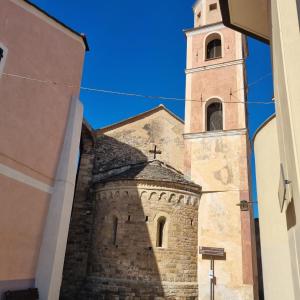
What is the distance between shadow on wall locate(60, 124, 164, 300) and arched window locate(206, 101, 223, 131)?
5709 millimetres

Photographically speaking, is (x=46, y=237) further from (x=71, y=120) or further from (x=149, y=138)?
(x=149, y=138)

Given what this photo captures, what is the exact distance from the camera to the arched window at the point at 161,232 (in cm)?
1261

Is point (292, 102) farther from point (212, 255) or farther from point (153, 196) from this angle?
point (212, 255)

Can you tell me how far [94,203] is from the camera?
1412 cm

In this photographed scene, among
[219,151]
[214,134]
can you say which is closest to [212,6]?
[214,134]

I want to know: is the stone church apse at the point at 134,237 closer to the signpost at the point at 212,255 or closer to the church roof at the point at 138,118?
the signpost at the point at 212,255

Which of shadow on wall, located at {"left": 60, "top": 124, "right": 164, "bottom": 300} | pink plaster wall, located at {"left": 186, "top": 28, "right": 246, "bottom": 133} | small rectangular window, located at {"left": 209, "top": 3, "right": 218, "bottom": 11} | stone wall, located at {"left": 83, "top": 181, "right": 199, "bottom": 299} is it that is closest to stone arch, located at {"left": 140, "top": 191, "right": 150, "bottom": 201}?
stone wall, located at {"left": 83, "top": 181, "right": 199, "bottom": 299}

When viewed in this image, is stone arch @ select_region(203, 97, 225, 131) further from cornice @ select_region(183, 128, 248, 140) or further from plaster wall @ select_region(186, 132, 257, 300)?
plaster wall @ select_region(186, 132, 257, 300)

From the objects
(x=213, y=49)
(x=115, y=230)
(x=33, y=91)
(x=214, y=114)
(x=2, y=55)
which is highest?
(x=213, y=49)

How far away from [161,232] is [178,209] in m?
1.17

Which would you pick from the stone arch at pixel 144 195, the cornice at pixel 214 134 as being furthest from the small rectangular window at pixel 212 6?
the stone arch at pixel 144 195

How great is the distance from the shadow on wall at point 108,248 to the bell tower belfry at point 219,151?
8.45ft

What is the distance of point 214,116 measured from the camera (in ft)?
53.8

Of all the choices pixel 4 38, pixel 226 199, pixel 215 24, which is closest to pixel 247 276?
pixel 226 199
